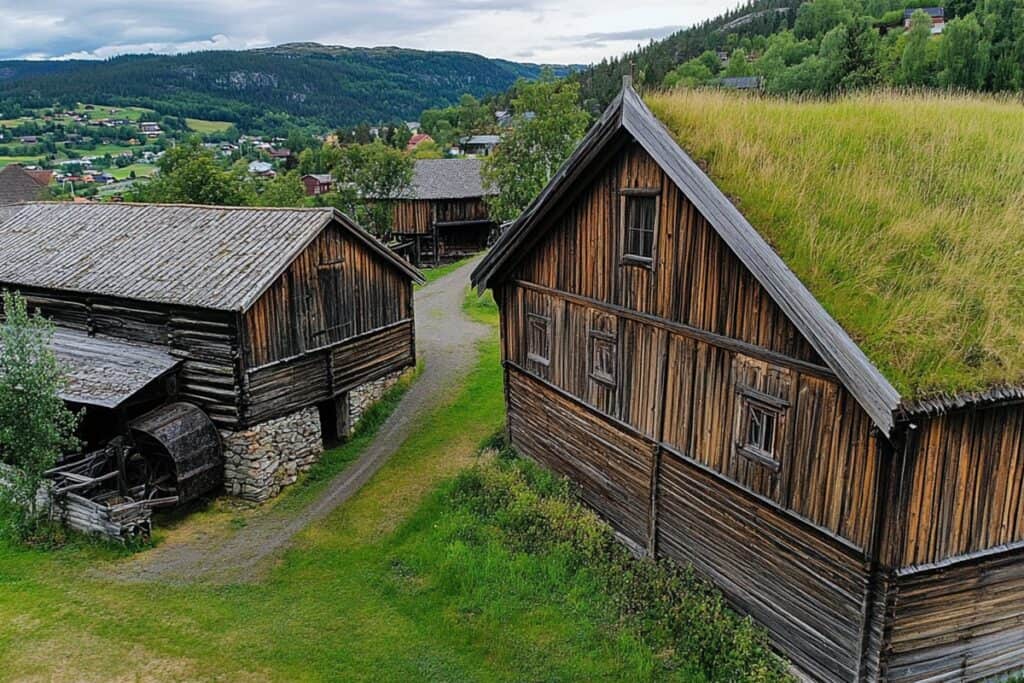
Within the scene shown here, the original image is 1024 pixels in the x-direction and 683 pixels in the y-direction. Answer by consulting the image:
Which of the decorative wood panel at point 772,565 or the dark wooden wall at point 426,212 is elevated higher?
the dark wooden wall at point 426,212

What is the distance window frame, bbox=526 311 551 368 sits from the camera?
17.3 m

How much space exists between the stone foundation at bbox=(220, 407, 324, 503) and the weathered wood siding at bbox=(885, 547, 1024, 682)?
50.5 feet

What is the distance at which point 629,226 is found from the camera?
45.9ft

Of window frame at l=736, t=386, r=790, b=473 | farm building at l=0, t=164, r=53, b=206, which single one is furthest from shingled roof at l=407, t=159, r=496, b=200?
window frame at l=736, t=386, r=790, b=473

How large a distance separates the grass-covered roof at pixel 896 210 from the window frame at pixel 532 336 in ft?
17.9

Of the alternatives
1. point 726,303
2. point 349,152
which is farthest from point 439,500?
point 349,152

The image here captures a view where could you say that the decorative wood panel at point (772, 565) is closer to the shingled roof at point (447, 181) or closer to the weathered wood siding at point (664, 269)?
the weathered wood siding at point (664, 269)

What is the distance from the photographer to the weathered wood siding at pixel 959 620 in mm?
9836

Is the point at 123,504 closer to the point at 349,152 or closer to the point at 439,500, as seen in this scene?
the point at 439,500

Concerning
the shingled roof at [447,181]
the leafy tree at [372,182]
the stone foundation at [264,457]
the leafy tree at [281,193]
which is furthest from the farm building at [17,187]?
the stone foundation at [264,457]

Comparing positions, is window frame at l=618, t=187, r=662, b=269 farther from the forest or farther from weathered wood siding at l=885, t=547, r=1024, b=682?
weathered wood siding at l=885, t=547, r=1024, b=682

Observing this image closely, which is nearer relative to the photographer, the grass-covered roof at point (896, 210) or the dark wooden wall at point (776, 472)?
the grass-covered roof at point (896, 210)

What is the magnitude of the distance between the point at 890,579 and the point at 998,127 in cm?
1018

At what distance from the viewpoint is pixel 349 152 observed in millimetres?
50469
